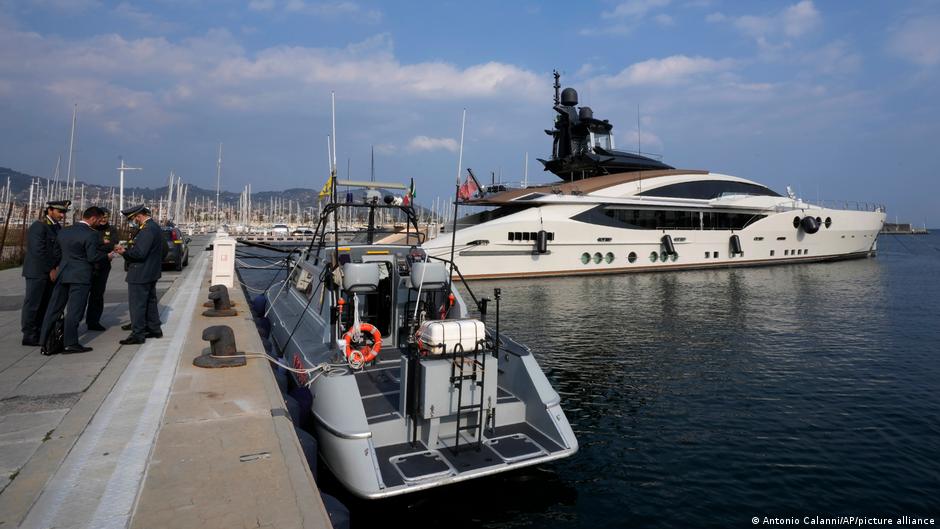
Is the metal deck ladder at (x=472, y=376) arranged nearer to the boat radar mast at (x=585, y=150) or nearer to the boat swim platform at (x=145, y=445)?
the boat swim platform at (x=145, y=445)

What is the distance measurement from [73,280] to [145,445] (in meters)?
3.82

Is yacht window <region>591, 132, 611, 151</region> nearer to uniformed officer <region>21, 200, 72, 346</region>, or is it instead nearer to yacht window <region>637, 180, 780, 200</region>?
yacht window <region>637, 180, 780, 200</region>

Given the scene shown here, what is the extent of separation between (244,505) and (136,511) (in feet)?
2.08

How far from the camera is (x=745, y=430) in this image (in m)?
7.57

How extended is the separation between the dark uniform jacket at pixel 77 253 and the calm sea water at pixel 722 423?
182 inches

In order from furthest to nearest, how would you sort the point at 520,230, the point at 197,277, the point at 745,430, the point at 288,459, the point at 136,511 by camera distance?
the point at 520,230, the point at 197,277, the point at 745,430, the point at 288,459, the point at 136,511

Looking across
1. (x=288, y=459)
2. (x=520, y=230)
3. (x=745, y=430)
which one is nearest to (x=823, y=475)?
(x=745, y=430)

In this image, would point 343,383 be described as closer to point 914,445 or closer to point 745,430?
point 745,430

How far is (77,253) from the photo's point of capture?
6.68 metres

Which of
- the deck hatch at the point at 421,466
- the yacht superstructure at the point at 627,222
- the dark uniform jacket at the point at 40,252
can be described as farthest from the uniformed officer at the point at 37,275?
the yacht superstructure at the point at 627,222

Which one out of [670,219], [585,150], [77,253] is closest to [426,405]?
[77,253]

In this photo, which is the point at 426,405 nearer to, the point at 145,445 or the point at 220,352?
the point at 145,445

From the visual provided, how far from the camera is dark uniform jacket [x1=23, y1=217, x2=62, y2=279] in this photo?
6.96 m

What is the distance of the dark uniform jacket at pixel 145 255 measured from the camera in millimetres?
7125
